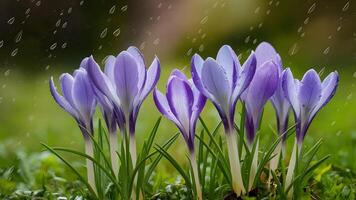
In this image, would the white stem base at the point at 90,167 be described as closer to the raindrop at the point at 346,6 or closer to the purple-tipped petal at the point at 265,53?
the purple-tipped petal at the point at 265,53

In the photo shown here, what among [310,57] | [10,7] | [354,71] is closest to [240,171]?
[354,71]

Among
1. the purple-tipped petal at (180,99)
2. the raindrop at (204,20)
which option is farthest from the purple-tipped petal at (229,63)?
the raindrop at (204,20)

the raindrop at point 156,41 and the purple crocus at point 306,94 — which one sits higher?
the raindrop at point 156,41

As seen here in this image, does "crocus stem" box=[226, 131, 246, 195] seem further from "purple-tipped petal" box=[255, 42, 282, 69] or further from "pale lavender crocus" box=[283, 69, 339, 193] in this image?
"purple-tipped petal" box=[255, 42, 282, 69]

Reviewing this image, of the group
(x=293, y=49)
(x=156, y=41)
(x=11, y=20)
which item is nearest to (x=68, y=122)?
(x=293, y=49)

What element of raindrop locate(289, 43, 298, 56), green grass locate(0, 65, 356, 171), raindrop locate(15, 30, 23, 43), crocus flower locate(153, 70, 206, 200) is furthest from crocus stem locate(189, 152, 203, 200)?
raindrop locate(15, 30, 23, 43)

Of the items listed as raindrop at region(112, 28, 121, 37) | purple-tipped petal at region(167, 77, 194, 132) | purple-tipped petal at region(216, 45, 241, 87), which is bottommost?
purple-tipped petal at region(167, 77, 194, 132)
